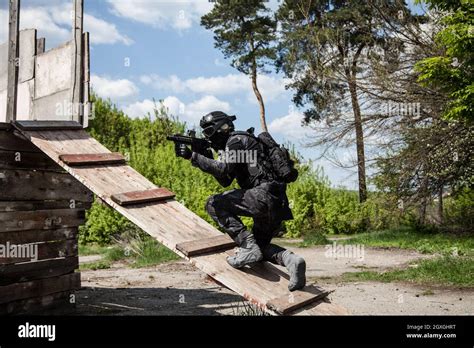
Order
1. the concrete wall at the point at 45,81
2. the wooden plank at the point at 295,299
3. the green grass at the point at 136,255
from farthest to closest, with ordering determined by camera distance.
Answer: the green grass at the point at 136,255
the concrete wall at the point at 45,81
the wooden plank at the point at 295,299

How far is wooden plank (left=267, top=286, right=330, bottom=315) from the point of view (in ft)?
16.5

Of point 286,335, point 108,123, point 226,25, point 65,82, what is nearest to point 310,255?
point 65,82

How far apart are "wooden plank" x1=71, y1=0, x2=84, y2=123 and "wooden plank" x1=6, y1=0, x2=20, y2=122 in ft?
2.51

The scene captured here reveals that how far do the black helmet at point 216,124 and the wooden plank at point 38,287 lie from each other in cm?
361

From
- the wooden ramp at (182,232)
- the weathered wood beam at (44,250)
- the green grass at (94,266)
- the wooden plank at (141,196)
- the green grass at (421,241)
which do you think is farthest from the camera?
the green grass at (421,241)

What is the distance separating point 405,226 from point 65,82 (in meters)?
15.9

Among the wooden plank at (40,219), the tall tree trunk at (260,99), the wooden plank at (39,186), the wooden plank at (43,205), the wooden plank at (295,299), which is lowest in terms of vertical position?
the wooden plank at (295,299)

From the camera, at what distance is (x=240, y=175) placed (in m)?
5.71

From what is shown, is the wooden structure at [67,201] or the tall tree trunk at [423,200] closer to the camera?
the wooden structure at [67,201]

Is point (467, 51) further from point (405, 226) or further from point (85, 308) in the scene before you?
point (85, 308)

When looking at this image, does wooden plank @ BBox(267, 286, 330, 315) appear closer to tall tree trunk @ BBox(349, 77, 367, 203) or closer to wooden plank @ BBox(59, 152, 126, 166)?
wooden plank @ BBox(59, 152, 126, 166)

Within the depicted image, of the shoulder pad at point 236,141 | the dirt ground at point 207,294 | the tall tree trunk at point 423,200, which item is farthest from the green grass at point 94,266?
the tall tree trunk at point 423,200

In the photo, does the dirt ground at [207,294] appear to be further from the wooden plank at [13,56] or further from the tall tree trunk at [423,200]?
the tall tree trunk at [423,200]

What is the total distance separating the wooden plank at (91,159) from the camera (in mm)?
6258
